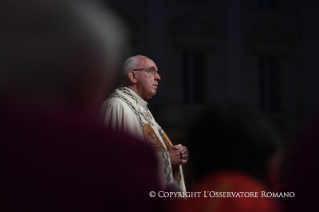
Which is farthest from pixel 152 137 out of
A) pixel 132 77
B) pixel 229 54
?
pixel 229 54

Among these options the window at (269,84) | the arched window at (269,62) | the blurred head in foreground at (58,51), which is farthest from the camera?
the window at (269,84)

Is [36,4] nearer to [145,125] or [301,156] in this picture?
[301,156]

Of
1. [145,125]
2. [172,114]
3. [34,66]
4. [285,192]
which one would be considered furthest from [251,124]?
[172,114]

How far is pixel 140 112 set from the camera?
384 cm

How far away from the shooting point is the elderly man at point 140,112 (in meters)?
3.57

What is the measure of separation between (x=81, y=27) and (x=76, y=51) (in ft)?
0.11

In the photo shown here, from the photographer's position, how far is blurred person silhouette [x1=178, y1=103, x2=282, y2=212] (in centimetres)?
114

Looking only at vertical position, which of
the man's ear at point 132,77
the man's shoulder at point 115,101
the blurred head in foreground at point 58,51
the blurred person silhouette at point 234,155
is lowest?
the blurred person silhouette at point 234,155

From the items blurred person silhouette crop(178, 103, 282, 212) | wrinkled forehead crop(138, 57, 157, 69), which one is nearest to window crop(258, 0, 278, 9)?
wrinkled forehead crop(138, 57, 157, 69)

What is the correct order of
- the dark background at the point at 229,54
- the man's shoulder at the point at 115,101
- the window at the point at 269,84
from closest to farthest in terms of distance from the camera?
the man's shoulder at the point at 115,101 < the dark background at the point at 229,54 < the window at the point at 269,84

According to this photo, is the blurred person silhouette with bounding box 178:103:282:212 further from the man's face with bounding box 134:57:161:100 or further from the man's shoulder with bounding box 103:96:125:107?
the man's face with bounding box 134:57:161:100

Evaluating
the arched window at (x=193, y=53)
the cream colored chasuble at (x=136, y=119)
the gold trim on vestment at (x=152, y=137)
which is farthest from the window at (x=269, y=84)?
the gold trim on vestment at (x=152, y=137)

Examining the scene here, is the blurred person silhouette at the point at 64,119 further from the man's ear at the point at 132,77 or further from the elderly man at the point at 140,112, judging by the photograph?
the man's ear at the point at 132,77

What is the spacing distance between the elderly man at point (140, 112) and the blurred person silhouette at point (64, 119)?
2551 mm
